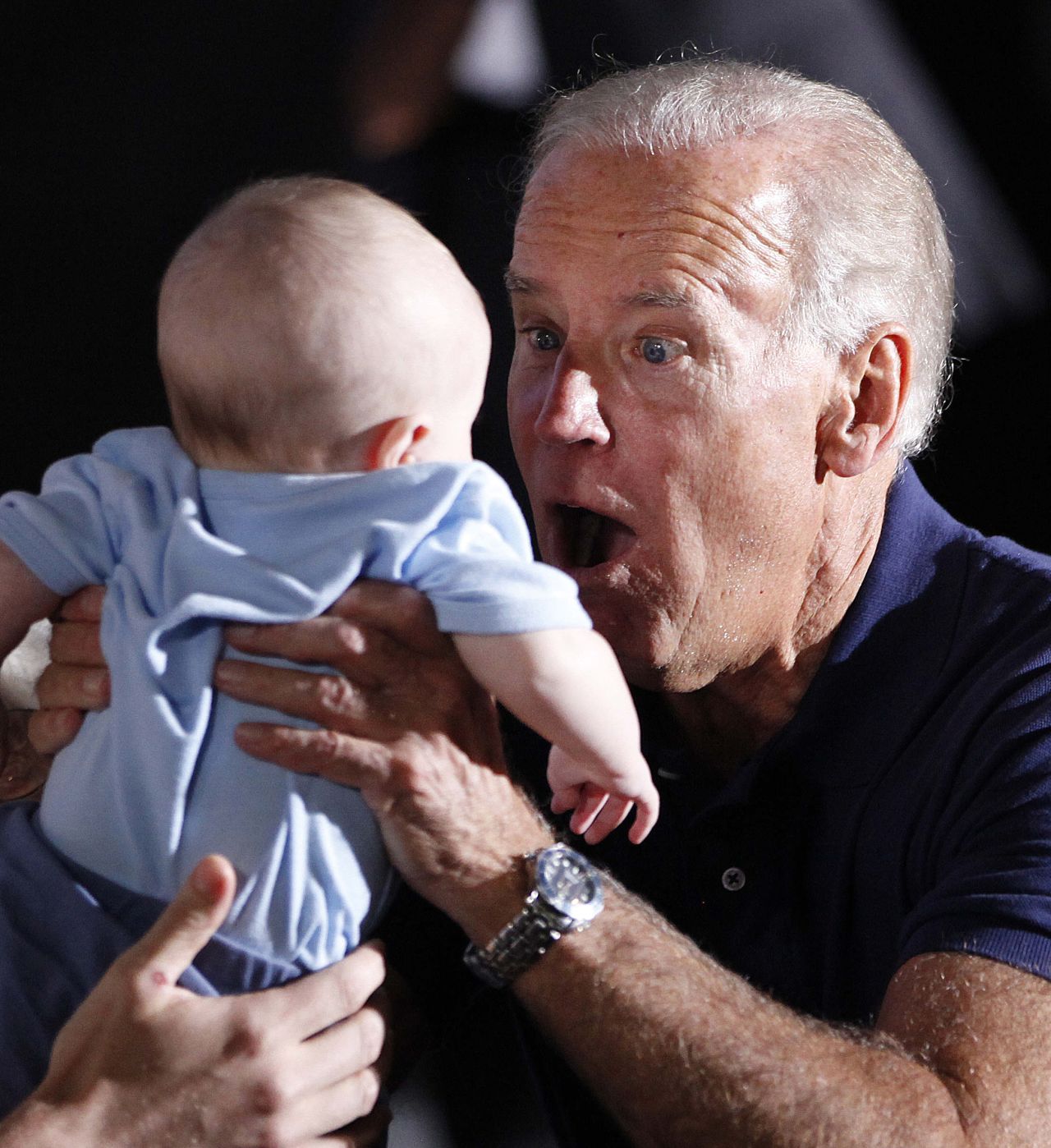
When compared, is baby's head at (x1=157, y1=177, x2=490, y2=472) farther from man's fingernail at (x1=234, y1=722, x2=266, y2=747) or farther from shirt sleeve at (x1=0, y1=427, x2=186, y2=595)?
man's fingernail at (x1=234, y1=722, x2=266, y2=747)

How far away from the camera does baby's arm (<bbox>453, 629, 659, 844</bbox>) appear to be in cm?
113

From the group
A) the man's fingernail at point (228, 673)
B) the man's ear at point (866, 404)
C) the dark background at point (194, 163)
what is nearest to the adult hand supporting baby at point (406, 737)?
the man's fingernail at point (228, 673)

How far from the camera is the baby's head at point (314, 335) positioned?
1119 mm

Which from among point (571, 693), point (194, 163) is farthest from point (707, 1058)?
point (194, 163)

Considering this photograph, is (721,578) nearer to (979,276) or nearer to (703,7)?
(979,276)

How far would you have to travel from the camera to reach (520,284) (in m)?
1.77

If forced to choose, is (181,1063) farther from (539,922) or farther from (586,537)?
(586,537)

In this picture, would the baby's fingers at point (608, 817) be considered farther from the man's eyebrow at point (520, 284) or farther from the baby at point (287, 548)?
the man's eyebrow at point (520, 284)

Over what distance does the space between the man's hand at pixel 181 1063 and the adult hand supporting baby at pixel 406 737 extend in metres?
0.14

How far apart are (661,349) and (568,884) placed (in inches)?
26.9

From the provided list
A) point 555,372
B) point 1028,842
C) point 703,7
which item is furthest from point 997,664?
point 703,7

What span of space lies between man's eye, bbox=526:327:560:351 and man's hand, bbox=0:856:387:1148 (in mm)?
882

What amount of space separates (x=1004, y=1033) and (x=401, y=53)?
2.14 meters

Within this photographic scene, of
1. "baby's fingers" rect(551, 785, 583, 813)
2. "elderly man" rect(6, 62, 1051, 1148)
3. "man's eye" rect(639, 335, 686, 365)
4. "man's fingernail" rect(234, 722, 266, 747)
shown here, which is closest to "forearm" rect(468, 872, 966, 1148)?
"elderly man" rect(6, 62, 1051, 1148)
